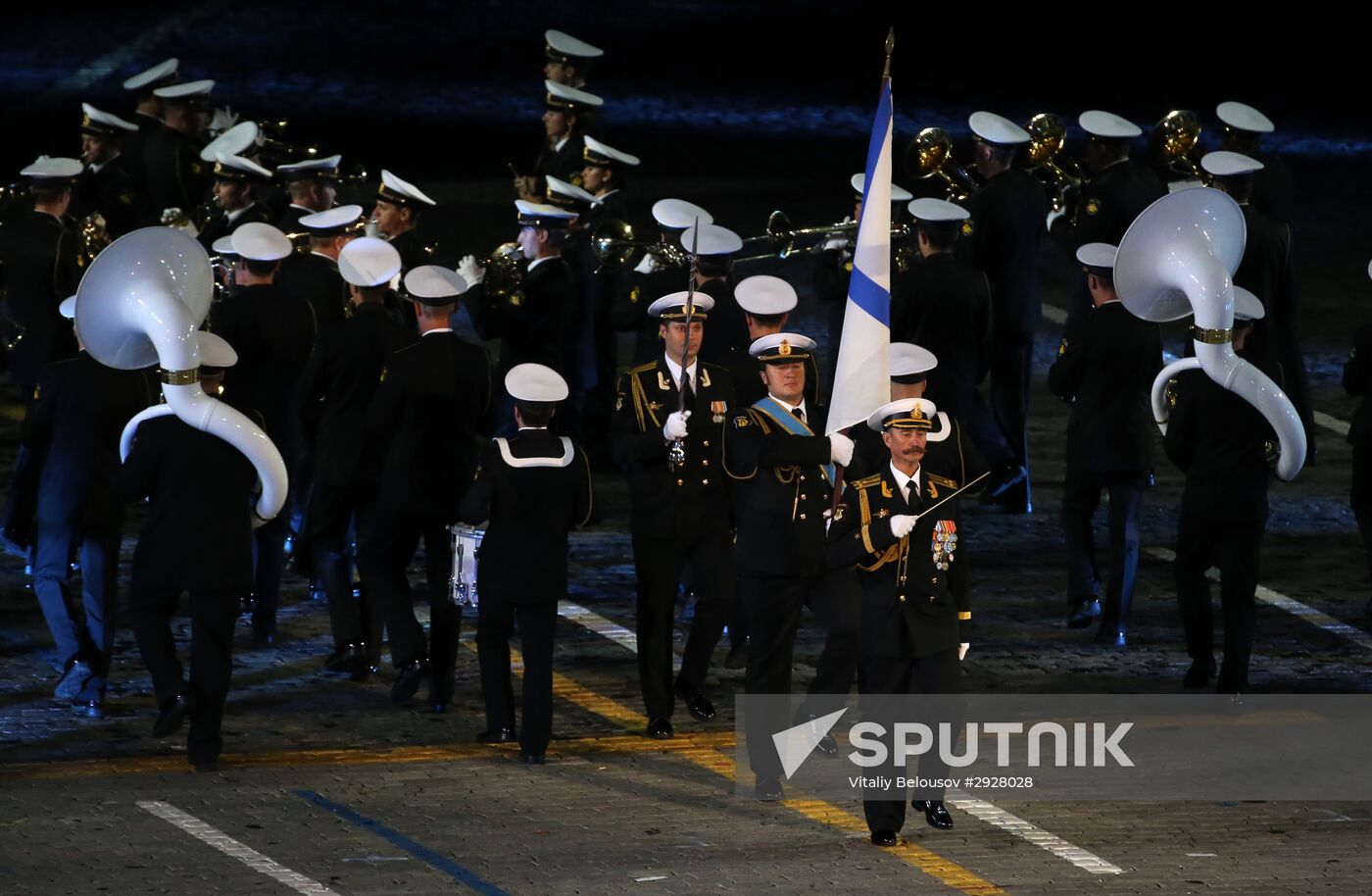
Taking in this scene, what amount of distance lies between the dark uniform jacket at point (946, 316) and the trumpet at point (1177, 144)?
9.36ft

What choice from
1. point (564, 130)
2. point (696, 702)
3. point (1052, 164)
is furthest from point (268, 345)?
point (1052, 164)

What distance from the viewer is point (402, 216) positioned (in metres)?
14.2

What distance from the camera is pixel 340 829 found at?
10.3 m

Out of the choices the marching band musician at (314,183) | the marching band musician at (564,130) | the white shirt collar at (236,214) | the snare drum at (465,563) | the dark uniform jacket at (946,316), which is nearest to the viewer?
the snare drum at (465,563)

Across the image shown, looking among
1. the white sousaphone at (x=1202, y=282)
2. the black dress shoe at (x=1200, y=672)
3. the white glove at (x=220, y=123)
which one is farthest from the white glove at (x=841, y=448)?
the white glove at (x=220, y=123)

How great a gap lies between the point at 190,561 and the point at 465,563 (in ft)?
4.30

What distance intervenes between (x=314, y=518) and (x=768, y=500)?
289 centimetres

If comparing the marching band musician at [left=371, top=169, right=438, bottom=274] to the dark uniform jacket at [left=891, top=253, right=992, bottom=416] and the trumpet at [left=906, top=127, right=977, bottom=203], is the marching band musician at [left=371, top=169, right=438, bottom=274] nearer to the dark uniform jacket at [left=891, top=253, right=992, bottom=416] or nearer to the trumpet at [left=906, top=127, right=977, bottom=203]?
the dark uniform jacket at [left=891, top=253, right=992, bottom=416]

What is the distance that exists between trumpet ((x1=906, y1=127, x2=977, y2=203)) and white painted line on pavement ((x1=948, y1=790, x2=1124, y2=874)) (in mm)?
7145

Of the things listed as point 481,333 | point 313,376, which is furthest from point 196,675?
A: point 481,333

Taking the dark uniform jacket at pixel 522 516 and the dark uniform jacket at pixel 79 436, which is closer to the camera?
the dark uniform jacket at pixel 522 516

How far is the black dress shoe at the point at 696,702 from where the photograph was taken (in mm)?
12164

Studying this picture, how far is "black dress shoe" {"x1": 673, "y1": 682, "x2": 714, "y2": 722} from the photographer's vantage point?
12164 mm

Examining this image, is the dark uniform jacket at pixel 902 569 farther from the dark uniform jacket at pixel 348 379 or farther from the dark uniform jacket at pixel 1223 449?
the dark uniform jacket at pixel 348 379
